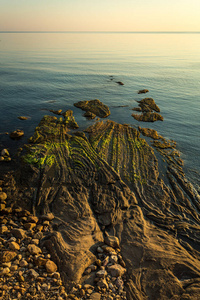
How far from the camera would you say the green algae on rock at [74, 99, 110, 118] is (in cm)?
2752

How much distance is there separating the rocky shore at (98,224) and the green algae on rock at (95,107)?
853 cm

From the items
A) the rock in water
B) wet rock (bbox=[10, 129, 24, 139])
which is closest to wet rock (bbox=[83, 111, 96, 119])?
the rock in water

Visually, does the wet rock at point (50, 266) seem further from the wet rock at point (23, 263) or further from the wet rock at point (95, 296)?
the wet rock at point (95, 296)

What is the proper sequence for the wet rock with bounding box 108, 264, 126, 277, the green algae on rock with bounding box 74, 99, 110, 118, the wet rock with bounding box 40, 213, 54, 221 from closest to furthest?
the wet rock with bounding box 108, 264, 126, 277 → the wet rock with bounding box 40, 213, 54, 221 → the green algae on rock with bounding box 74, 99, 110, 118

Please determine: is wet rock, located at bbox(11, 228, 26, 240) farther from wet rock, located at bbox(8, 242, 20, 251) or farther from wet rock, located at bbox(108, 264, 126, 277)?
wet rock, located at bbox(108, 264, 126, 277)

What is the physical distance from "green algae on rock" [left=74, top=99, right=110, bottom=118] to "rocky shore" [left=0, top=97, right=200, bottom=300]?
853 centimetres

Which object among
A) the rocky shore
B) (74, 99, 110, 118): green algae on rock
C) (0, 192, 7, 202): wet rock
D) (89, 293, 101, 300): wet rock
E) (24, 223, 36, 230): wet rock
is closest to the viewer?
(89, 293, 101, 300): wet rock

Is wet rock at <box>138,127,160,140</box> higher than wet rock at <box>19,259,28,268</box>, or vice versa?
wet rock at <box>138,127,160,140</box>

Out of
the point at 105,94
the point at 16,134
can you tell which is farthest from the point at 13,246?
the point at 105,94

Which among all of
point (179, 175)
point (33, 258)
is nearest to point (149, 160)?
point (179, 175)

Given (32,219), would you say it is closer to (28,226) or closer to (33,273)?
(28,226)

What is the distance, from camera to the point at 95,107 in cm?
2892

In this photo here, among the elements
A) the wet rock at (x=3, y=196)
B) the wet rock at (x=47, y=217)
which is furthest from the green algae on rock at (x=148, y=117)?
the wet rock at (x=3, y=196)

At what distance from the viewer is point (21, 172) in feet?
51.0
